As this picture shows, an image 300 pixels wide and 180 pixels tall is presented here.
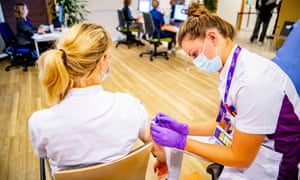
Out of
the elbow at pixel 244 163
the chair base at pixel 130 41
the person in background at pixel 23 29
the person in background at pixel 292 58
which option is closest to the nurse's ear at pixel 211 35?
the elbow at pixel 244 163

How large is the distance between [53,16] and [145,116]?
4880 millimetres

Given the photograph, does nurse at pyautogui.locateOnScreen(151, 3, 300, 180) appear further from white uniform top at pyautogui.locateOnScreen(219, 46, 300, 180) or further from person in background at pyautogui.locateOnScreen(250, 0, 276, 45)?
person in background at pyautogui.locateOnScreen(250, 0, 276, 45)

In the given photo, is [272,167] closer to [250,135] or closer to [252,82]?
[250,135]

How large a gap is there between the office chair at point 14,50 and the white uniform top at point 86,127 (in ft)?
12.3

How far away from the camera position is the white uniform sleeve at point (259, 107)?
915mm

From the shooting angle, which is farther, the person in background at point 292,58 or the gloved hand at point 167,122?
the person in background at point 292,58

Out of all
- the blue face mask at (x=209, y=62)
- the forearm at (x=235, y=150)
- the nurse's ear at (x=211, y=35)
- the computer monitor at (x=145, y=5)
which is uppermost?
the computer monitor at (x=145, y=5)

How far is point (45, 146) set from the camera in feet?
2.91

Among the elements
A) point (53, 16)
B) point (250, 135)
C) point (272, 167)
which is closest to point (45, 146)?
point (250, 135)

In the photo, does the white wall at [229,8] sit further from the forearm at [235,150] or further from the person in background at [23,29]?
the forearm at [235,150]

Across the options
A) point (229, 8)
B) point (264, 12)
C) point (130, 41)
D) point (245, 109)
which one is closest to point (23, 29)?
point (130, 41)

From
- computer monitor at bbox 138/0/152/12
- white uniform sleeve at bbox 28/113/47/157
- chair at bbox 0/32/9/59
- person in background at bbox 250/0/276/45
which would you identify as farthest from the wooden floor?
person in background at bbox 250/0/276/45

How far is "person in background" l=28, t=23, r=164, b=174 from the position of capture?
829 millimetres

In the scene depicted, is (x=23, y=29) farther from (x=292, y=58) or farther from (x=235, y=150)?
(x=235, y=150)
